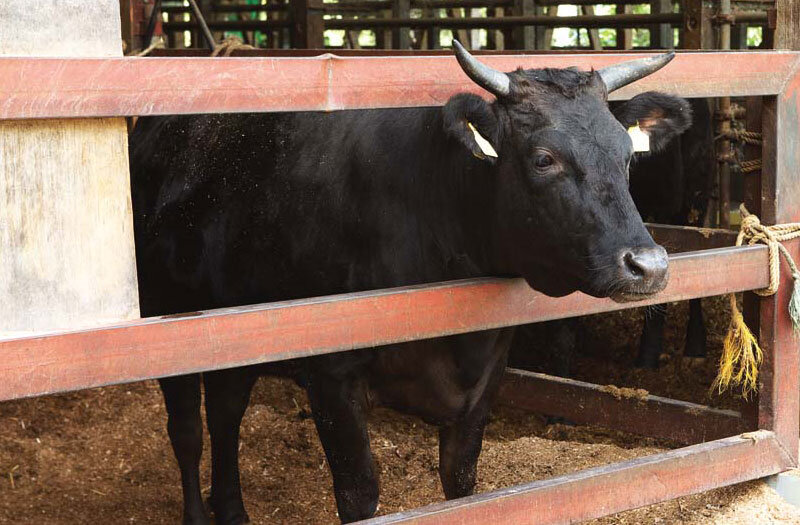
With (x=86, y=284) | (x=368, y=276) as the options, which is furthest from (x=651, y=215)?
(x=86, y=284)

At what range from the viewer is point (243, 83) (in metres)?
2.81

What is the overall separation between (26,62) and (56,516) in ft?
10.4

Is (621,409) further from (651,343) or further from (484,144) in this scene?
(651,343)

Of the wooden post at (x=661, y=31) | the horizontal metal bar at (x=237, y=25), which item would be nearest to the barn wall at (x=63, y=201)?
the wooden post at (x=661, y=31)

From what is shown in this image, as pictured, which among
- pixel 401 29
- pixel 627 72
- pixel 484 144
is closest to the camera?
pixel 484 144

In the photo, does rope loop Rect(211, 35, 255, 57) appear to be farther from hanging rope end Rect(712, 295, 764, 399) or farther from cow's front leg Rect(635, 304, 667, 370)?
cow's front leg Rect(635, 304, 667, 370)

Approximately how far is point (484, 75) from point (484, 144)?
0.22 metres

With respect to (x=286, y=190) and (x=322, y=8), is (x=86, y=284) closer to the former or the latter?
(x=286, y=190)

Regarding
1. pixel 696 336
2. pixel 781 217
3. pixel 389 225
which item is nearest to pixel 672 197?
pixel 696 336

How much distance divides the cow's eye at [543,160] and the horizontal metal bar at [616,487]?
97 cm

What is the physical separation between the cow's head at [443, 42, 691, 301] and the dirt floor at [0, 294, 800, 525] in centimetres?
137

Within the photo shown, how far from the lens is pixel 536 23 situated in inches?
362

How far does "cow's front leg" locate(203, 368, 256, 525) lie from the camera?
Result: 4961mm

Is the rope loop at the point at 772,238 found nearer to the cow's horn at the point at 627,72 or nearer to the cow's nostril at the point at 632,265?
the cow's horn at the point at 627,72
